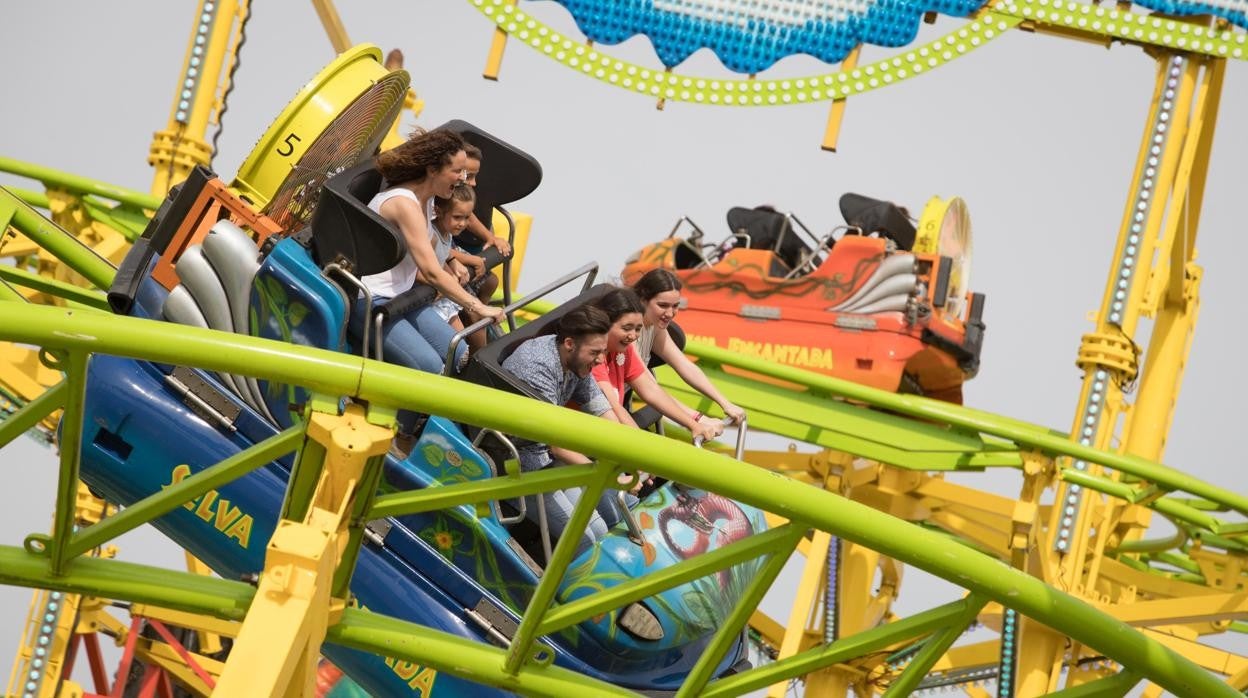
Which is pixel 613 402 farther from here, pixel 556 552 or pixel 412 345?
pixel 556 552

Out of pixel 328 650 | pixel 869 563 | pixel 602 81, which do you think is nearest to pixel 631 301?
pixel 328 650

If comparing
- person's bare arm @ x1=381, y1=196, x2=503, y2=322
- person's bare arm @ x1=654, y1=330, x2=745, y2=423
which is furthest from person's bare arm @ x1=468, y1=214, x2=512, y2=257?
person's bare arm @ x1=381, y1=196, x2=503, y2=322

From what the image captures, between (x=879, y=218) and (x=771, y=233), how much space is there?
1.84 ft

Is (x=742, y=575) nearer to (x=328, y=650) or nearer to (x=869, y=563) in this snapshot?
(x=328, y=650)

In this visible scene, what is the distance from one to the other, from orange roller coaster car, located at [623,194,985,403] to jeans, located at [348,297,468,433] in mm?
3654

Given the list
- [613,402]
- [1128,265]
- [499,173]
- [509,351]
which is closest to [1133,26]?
[1128,265]

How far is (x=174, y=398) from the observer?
4809 millimetres

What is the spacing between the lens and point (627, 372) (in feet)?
18.1

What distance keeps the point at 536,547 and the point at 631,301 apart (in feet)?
2.03

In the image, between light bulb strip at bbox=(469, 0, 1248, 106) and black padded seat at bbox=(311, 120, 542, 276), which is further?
light bulb strip at bbox=(469, 0, 1248, 106)

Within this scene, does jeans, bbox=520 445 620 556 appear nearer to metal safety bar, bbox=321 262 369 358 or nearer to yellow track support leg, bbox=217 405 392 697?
metal safety bar, bbox=321 262 369 358

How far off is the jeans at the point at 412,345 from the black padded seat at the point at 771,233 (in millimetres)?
4567

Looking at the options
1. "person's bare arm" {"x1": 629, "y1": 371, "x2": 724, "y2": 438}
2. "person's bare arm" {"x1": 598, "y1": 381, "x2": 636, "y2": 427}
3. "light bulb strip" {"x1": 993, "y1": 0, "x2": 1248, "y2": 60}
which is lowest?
"person's bare arm" {"x1": 629, "y1": 371, "x2": 724, "y2": 438}

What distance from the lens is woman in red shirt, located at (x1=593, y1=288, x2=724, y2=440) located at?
5004 millimetres
